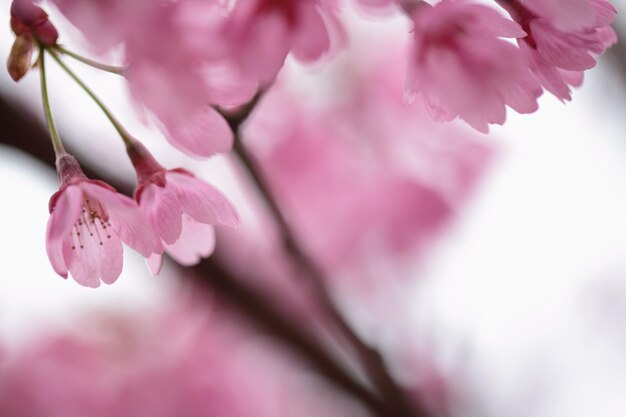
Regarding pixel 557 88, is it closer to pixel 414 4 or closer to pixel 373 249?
pixel 414 4

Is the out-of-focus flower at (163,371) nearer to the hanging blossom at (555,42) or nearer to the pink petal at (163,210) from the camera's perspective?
the pink petal at (163,210)

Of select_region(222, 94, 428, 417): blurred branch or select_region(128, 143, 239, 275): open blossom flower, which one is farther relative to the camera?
select_region(222, 94, 428, 417): blurred branch

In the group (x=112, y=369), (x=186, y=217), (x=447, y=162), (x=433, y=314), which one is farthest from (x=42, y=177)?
(x=447, y=162)

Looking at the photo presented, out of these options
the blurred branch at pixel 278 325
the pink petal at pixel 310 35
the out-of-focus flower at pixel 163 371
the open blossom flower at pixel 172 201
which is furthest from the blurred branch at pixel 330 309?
the out-of-focus flower at pixel 163 371

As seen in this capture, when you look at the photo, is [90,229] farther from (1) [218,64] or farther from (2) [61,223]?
(1) [218,64]

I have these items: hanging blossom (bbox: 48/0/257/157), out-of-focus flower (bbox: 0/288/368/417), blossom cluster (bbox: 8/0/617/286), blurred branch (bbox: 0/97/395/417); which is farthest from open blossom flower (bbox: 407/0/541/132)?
out-of-focus flower (bbox: 0/288/368/417)

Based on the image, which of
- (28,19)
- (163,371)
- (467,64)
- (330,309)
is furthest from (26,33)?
(163,371)

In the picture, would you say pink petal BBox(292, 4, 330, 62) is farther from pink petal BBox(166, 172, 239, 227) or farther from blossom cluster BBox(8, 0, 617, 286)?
pink petal BBox(166, 172, 239, 227)
